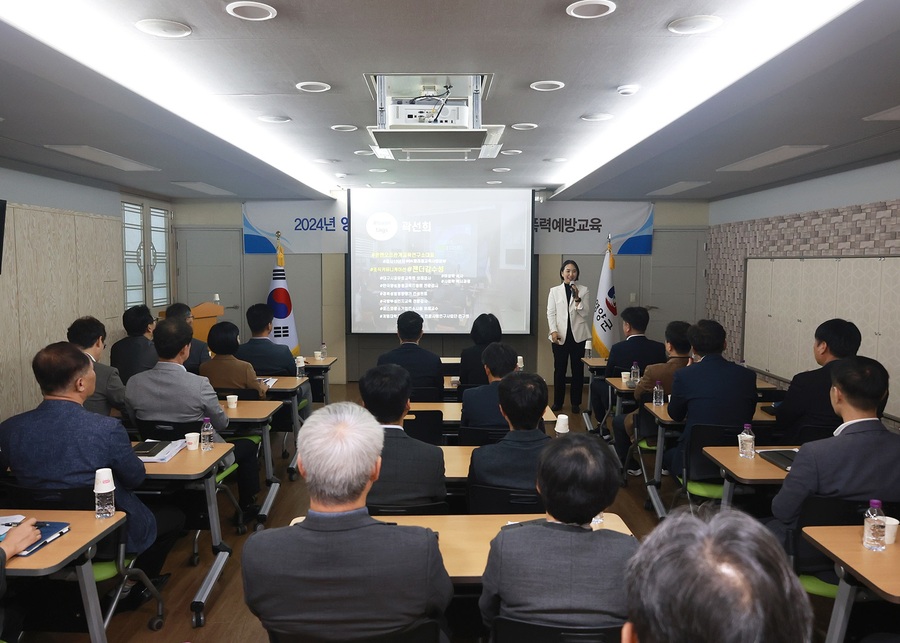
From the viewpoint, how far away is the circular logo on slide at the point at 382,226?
28.9ft

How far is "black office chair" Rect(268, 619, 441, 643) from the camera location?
154cm

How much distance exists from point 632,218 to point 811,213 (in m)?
2.77

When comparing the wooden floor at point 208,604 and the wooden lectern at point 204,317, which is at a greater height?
the wooden lectern at point 204,317

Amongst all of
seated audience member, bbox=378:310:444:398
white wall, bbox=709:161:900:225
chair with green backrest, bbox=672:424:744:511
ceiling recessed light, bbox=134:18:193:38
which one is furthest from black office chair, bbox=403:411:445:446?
white wall, bbox=709:161:900:225

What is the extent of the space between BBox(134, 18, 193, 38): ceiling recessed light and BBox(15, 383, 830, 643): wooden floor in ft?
9.14

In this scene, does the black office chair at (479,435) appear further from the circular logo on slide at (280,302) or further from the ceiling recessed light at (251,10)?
the circular logo on slide at (280,302)

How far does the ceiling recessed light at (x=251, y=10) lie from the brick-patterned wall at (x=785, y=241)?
5.04 metres

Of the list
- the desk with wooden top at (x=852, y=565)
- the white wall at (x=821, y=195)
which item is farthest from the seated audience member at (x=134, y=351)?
the white wall at (x=821, y=195)

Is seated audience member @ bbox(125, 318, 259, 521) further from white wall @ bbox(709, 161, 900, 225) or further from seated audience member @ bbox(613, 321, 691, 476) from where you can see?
white wall @ bbox(709, 161, 900, 225)

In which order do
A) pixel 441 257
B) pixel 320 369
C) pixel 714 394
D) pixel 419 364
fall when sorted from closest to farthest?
pixel 714 394 < pixel 419 364 < pixel 320 369 < pixel 441 257

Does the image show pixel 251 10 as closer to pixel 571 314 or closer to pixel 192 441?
pixel 192 441

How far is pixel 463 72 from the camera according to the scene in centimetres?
353

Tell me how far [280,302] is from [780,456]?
686 centimetres

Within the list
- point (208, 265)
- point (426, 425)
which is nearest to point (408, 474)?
point (426, 425)
